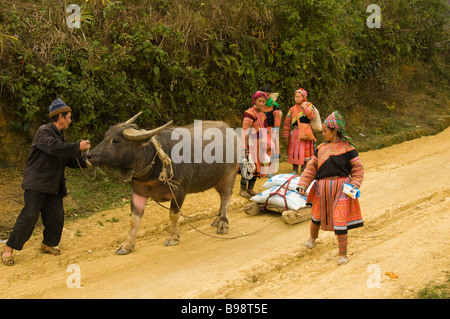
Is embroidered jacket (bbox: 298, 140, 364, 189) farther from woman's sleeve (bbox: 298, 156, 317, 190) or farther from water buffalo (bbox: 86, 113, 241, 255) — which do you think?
water buffalo (bbox: 86, 113, 241, 255)

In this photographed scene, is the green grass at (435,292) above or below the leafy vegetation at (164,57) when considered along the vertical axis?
below

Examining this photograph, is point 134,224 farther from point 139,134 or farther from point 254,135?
point 254,135

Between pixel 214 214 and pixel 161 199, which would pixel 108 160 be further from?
pixel 214 214

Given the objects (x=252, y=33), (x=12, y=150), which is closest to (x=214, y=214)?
(x=12, y=150)

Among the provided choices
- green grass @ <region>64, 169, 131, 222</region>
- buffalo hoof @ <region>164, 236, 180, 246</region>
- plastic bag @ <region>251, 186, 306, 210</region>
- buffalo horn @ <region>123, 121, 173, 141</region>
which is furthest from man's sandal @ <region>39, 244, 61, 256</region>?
plastic bag @ <region>251, 186, 306, 210</region>

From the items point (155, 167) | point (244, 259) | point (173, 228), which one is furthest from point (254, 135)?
point (244, 259)

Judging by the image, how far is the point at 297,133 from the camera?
9031mm

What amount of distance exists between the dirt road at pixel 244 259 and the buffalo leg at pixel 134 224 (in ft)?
0.38

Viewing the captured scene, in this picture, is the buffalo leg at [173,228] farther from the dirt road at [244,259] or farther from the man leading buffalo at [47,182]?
the man leading buffalo at [47,182]

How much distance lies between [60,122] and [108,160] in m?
0.88

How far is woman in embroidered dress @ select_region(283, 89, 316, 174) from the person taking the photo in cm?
873

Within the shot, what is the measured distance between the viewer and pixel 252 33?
11500mm

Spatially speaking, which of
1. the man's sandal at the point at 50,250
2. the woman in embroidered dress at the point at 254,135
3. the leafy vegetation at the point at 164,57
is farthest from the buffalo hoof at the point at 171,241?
the leafy vegetation at the point at 164,57

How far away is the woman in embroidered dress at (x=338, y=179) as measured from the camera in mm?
5328
